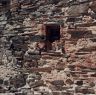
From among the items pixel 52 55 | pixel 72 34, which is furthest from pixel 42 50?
pixel 72 34

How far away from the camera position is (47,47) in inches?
299

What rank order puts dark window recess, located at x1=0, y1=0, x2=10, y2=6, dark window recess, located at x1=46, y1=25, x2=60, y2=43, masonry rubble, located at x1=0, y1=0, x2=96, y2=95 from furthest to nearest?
dark window recess, located at x1=0, y1=0, x2=10, y2=6
dark window recess, located at x1=46, y1=25, x2=60, y2=43
masonry rubble, located at x1=0, y1=0, x2=96, y2=95

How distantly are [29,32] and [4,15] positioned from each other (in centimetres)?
84

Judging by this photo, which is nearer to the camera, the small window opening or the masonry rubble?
the masonry rubble

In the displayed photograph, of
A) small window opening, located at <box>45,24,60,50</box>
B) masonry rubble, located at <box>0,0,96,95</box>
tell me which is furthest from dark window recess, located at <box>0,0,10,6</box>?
small window opening, located at <box>45,24,60,50</box>

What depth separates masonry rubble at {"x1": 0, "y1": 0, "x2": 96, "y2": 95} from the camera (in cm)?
702

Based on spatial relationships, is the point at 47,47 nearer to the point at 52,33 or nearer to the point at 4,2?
the point at 52,33

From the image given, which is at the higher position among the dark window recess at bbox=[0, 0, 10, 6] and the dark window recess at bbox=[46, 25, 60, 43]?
the dark window recess at bbox=[0, 0, 10, 6]

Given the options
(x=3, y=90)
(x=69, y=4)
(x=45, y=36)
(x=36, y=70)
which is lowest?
(x=3, y=90)

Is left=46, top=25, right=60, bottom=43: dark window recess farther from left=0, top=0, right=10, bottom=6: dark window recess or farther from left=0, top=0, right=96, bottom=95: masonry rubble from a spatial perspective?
left=0, top=0, right=10, bottom=6: dark window recess

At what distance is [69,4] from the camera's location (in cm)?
722

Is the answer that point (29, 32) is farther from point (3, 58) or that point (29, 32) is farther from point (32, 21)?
point (3, 58)

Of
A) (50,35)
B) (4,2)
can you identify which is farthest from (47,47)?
(4,2)

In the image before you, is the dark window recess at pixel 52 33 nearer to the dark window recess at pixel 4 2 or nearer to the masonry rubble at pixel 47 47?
the masonry rubble at pixel 47 47
